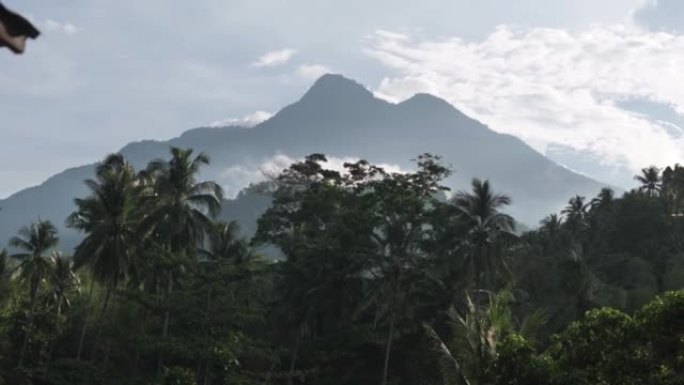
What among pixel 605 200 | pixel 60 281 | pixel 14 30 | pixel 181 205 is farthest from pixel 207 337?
pixel 605 200

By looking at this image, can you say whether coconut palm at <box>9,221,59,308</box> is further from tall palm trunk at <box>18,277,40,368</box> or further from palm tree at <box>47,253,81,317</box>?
palm tree at <box>47,253,81,317</box>

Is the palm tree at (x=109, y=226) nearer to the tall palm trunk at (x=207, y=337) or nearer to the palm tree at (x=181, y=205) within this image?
the palm tree at (x=181, y=205)

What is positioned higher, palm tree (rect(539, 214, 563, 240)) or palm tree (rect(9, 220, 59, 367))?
palm tree (rect(539, 214, 563, 240))

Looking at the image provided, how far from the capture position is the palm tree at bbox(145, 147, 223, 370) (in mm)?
41656

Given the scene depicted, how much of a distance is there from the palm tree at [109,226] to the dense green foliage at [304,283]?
0.33 ft

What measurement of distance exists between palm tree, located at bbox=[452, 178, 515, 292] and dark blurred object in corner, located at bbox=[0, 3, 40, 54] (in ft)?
116

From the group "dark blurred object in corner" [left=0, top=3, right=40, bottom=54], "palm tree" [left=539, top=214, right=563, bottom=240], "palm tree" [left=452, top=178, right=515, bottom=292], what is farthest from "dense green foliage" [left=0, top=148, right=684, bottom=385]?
Answer: "palm tree" [left=539, top=214, right=563, bottom=240]

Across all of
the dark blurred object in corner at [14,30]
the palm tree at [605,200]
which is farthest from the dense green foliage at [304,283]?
the palm tree at [605,200]

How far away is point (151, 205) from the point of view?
43.2 m

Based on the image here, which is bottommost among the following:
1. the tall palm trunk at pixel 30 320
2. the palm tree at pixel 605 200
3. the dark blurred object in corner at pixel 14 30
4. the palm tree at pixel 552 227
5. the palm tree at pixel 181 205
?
the tall palm trunk at pixel 30 320

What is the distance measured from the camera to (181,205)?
41.8 m

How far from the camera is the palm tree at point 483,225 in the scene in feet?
123

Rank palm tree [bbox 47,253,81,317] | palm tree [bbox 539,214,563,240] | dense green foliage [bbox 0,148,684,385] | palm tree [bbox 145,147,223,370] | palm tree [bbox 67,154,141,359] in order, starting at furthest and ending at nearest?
palm tree [bbox 539,214,563,240], palm tree [bbox 47,253,81,317], palm tree [bbox 145,147,223,370], palm tree [bbox 67,154,141,359], dense green foliage [bbox 0,148,684,385]

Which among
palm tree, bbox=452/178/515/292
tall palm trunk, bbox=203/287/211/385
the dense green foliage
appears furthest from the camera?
palm tree, bbox=452/178/515/292
